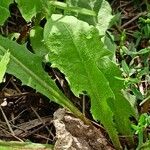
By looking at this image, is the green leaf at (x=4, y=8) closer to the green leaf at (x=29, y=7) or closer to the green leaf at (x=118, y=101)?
the green leaf at (x=29, y=7)

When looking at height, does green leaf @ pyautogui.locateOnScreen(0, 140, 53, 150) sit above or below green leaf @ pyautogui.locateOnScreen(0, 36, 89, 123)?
below

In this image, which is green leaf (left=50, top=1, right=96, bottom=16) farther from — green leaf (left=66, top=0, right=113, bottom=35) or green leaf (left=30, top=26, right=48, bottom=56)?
green leaf (left=30, top=26, right=48, bottom=56)

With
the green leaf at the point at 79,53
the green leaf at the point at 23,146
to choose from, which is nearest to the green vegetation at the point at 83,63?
the green leaf at the point at 79,53

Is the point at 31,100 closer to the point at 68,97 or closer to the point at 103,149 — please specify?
the point at 68,97

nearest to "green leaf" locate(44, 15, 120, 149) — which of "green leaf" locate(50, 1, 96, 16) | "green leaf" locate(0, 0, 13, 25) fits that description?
"green leaf" locate(50, 1, 96, 16)

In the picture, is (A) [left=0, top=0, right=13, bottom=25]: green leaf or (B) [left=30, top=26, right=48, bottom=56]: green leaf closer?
(A) [left=0, top=0, right=13, bottom=25]: green leaf

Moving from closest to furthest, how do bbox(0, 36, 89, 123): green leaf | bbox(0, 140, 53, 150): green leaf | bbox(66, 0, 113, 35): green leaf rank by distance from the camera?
bbox(0, 140, 53, 150): green leaf
bbox(0, 36, 89, 123): green leaf
bbox(66, 0, 113, 35): green leaf

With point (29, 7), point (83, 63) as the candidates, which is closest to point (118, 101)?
point (83, 63)

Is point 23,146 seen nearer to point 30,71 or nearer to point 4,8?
point 30,71

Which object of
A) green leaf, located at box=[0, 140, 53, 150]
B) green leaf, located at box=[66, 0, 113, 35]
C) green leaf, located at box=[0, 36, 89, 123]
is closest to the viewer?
green leaf, located at box=[0, 140, 53, 150]

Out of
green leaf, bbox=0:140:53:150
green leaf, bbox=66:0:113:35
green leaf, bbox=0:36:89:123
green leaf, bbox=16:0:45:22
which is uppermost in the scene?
green leaf, bbox=16:0:45:22
